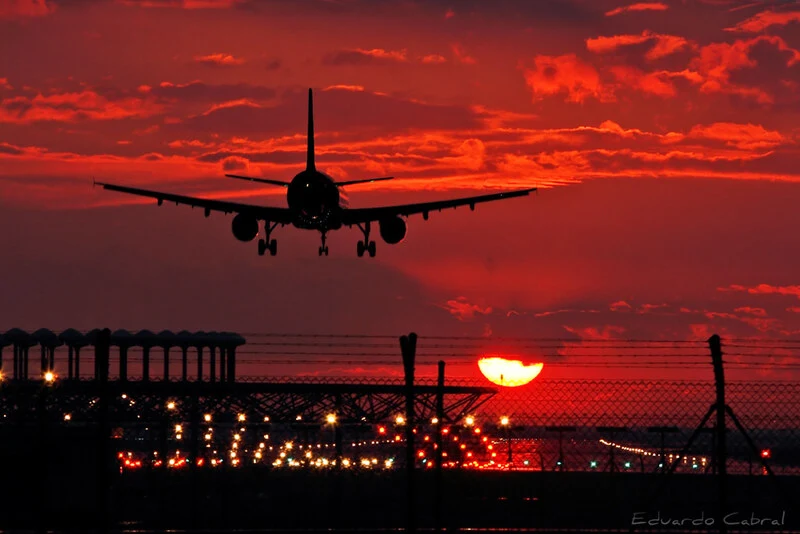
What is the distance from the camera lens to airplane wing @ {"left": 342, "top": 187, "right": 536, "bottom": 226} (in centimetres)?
7225

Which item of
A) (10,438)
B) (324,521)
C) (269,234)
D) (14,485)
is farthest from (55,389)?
(269,234)

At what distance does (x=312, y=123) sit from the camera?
269ft

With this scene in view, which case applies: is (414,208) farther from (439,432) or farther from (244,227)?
(439,432)

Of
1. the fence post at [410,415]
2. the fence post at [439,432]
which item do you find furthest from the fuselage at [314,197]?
the fence post at [410,415]

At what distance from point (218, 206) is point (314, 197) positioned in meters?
10.6

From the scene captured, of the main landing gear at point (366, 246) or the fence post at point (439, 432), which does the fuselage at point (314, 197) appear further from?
the fence post at point (439, 432)

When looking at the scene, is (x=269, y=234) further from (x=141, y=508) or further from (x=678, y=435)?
(x=678, y=435)

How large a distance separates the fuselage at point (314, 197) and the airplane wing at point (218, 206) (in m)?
2.93

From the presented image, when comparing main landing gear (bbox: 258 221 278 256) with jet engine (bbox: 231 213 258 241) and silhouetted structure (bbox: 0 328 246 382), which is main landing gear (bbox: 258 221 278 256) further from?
silhouetted structure (bbox: 0 328 246 382)

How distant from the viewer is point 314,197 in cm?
6462

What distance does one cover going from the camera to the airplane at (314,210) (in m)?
65.0

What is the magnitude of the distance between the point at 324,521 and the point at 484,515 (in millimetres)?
6086

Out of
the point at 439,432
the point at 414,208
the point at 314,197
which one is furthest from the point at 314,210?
the point at 439,432

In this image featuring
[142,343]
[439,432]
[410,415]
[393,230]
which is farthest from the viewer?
[142,343]
